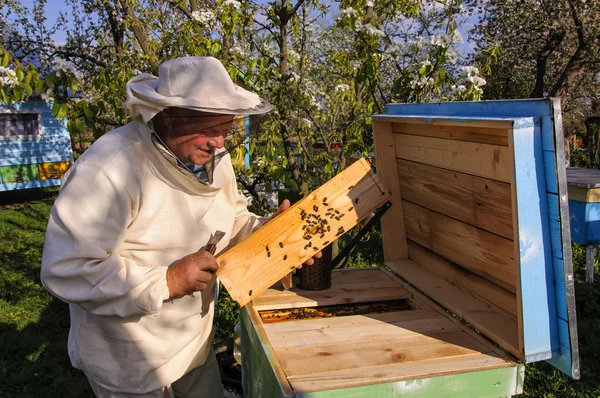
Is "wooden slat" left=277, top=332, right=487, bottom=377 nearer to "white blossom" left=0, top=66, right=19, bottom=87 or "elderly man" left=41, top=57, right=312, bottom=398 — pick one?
"elderly man" left=41, top=57, right=312, bottom=398

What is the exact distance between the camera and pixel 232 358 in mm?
2877

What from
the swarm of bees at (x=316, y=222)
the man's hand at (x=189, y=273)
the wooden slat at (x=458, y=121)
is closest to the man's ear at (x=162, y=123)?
the man's hand at (x=189, y=273)

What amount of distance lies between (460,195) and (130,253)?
1.08 m

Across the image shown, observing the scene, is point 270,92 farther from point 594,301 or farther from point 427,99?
point 594,301

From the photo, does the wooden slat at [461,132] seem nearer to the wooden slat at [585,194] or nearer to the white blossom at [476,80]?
the white blossom at [476,80]

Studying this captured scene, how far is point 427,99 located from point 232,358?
1.98 meters

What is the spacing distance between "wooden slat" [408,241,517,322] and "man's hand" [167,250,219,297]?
89 cm

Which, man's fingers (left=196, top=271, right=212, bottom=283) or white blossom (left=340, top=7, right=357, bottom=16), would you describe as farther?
white blossom (left=340, top=7, right=357, bottom=16)

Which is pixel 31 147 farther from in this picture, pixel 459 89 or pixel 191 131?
pixel 191 131

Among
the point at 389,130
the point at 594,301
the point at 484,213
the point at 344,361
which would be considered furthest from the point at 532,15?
the point at 344,361

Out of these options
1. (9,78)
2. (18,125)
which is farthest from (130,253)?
(18,125)

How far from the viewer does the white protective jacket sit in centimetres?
146

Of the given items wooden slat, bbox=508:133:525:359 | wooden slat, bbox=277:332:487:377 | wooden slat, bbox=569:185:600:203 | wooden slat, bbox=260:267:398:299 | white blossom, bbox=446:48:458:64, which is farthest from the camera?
wooden slat, bbox=569:185:600:203

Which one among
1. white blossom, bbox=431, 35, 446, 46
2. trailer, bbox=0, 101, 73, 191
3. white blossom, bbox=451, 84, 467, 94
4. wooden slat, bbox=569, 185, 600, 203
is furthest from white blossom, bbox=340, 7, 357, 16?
trailer, bbox=0, 101, 73, 191
